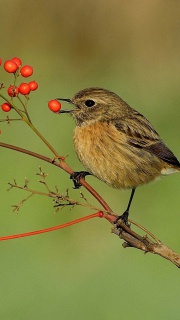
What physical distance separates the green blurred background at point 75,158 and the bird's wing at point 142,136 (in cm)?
159

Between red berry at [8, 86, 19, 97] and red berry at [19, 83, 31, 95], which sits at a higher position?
red berry at [19, 83, 31, 95]

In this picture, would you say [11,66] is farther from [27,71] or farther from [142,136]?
[142,136]

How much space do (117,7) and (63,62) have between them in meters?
1.49

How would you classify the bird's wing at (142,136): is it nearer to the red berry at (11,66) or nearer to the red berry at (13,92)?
the red berry at (11,66)

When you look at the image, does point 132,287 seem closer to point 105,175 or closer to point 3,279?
point 3,279

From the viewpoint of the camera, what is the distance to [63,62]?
1089 cm

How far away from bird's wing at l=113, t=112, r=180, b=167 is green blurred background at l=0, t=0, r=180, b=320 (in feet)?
5.20

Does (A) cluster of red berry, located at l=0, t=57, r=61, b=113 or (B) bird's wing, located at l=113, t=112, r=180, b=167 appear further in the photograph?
(B) bird's wing, located at l=113, t=112, r=180, b=167

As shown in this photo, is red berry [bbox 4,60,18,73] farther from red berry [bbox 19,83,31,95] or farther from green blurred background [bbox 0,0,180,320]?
green blurred background [bbox 0,0,180,320]

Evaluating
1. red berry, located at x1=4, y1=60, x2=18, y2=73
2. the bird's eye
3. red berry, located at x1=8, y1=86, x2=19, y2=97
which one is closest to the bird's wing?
the bird's eye

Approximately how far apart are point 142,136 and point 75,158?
131 inches

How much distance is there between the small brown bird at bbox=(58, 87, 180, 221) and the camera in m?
4.49

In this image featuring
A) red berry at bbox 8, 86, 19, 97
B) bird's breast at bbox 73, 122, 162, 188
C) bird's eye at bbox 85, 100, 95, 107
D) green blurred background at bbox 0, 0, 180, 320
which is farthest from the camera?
green blurred background at bbox 0, 0, 180, 320

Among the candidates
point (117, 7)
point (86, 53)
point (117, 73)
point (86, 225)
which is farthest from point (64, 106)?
point (117, 7)
